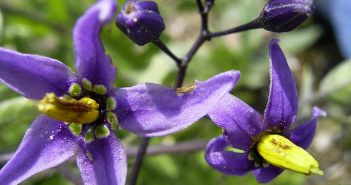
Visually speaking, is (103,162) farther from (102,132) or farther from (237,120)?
(237,120)

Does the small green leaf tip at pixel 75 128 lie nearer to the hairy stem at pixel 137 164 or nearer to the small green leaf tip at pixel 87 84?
the small green leaf tip at pixel 87 84

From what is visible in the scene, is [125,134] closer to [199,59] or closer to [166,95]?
[199,59]

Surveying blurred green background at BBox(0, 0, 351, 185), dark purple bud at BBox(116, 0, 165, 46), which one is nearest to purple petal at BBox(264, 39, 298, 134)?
dark purple bud at BBox(116, 0, 165, 46)

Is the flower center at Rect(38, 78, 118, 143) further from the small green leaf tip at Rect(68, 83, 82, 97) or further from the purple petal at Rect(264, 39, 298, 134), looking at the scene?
the purple petal at Rect(264, 39, 298, 134)

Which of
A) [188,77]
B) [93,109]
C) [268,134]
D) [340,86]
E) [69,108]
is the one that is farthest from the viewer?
[188,77]

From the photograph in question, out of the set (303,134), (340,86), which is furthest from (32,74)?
(340,86)

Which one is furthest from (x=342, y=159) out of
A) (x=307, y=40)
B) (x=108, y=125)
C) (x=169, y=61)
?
(x=108, y=125)

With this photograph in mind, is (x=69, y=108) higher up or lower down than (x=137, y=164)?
higher up

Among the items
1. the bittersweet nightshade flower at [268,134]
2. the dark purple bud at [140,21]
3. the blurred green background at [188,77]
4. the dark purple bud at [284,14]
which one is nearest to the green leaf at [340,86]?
the blurred green background at [188,77]
